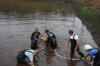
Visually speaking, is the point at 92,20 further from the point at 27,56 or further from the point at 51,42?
the point at 27,56

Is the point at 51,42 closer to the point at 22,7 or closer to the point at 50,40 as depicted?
the point at 50,40

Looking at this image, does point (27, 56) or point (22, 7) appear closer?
point (27, 56)

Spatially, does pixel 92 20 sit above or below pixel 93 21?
above

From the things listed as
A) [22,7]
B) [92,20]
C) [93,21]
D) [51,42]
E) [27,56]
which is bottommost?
[27,56]

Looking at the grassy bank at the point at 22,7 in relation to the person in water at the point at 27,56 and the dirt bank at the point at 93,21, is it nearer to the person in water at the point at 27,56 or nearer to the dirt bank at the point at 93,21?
the dirt bank at the point at 93,21

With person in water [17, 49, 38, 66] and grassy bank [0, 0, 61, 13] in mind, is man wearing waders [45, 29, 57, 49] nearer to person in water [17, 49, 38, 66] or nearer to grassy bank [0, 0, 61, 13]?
person in water [17, 49, 38, 66]

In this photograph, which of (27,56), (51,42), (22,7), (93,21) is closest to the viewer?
(27,56)

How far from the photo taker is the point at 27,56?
9.27 meters

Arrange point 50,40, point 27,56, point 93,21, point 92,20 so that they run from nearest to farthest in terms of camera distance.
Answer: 1. point 27,56
2. point 50,40
3. point 93,21
4. point 92,20

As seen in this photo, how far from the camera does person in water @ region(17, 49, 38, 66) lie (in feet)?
30.0

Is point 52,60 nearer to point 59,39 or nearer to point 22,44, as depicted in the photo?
point 22,44

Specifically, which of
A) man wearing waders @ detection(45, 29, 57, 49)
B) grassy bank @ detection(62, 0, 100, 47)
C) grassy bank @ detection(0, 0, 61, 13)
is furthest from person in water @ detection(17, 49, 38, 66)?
grassy bank @ detection(0, 0, 61, 13)

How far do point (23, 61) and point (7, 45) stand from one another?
186 inches

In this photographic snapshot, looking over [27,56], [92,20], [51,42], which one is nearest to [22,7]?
[92,20]
